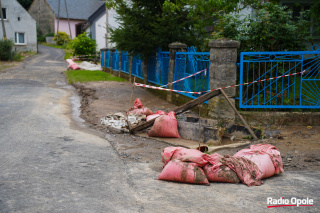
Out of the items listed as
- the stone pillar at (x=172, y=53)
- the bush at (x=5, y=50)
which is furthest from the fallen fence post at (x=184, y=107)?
the bush at (x=5, y=50)

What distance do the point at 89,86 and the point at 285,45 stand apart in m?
9.92

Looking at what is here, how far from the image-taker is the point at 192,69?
10.6m

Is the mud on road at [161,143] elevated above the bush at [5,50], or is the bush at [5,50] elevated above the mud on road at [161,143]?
the bush at [5,50]

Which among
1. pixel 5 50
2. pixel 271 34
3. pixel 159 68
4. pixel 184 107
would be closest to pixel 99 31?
pixel 5 50

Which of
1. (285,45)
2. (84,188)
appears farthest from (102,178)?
(285,45)

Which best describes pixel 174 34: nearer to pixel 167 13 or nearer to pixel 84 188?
pixel 167 13

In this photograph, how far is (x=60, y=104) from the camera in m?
12.0

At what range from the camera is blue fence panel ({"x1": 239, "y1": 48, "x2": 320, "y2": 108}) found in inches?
338

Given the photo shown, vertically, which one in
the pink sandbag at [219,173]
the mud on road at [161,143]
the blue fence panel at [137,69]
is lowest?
the mud on road at [161,143]

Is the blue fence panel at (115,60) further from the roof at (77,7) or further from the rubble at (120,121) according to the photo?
the roof at (77,7)

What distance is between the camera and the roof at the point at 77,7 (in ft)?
202

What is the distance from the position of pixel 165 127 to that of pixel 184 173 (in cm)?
299

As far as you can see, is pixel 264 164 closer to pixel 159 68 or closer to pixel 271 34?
pixel 271 34

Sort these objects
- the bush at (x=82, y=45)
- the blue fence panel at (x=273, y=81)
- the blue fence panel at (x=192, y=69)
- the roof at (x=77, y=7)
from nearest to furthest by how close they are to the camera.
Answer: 1. the blue fence panel at (x=273, y=81)
2. the blue fence panel at (x=192, y=69)
3. the bush at (x=82, y=45)
4. the roof at (x=77, y=7)
